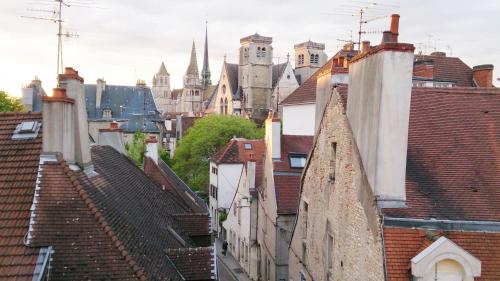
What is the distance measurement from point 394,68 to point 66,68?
26.1 feet

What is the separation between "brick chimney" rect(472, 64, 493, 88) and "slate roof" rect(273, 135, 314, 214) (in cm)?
1006

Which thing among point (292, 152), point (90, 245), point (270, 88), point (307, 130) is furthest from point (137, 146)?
point (270, 88)

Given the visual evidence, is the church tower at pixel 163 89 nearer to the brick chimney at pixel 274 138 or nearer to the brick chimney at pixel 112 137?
the brick chimney at pixel 274 138

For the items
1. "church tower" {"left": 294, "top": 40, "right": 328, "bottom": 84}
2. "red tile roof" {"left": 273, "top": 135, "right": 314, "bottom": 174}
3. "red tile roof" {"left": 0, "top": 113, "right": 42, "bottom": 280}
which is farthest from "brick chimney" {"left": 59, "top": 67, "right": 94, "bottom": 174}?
"church tower" {"left": 294, "top": 40, "right": 328, "bottom": 84}

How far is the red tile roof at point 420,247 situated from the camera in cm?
912

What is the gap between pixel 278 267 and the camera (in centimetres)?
2227

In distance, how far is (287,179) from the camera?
22.6m

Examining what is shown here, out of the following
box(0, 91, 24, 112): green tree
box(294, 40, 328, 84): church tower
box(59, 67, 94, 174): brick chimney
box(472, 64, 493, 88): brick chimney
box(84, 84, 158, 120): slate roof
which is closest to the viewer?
box(59, 67, 94, 174): brick chimney

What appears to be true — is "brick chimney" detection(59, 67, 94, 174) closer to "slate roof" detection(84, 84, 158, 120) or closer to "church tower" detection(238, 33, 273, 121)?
"slate roof" detection(84, 84, 158, 120)

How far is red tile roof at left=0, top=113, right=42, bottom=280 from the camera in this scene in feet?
26.3

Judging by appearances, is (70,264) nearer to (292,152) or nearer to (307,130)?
(292,152)

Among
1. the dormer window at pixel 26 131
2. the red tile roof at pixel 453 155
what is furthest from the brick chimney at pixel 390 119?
the dormer window at pixel 26 131

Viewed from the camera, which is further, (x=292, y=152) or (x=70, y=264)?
(x=292, y=152)

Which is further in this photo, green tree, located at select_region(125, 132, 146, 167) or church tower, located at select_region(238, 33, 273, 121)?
church tower, located at select_region(238, 33, 273, 121)
